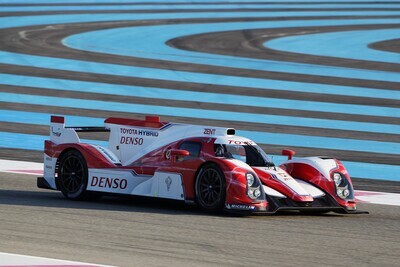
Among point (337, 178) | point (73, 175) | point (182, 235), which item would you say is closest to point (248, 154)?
point (337, 178)

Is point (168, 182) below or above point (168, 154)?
below

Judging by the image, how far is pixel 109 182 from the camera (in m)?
12.0

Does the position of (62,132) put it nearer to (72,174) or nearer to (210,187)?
(72,174)

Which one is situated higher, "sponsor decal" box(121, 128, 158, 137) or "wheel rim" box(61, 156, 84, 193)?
"sponsor decal" box(121, 128, 158, 137)

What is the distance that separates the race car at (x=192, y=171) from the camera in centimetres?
1097

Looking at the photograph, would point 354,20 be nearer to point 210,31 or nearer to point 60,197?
point 210,31

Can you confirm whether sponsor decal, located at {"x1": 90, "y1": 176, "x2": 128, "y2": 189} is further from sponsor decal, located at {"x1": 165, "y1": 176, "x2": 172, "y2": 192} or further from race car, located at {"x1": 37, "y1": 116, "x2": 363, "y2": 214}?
sponsor decal, located at {"x1": 165, "y1": 176, "x2": 172, "y2": 192}

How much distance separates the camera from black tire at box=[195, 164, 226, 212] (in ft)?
35.9

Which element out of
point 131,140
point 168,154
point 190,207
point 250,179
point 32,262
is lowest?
point 32,262

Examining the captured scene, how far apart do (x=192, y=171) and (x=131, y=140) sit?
1.43m

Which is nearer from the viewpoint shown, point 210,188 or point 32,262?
point 32,262

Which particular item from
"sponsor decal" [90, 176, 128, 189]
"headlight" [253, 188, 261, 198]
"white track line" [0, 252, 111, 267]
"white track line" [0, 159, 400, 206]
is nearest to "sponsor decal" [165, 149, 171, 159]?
"sponsor decal" [90, 176, 128, 189]

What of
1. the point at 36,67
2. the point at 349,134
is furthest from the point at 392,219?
the point at 36,67

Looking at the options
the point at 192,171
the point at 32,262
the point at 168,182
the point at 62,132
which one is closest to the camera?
the point at 32,262
